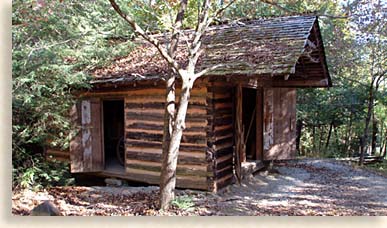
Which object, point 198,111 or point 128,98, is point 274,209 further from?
point 128,98

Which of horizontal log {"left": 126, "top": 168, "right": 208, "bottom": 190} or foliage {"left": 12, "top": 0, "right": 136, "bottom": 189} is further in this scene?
horizontal log {"left": 126, "top": 168, "right": 208, "bottom": 190}

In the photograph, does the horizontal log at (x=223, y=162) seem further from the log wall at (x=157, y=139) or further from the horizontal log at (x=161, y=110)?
the horizontal log at (x=161, y=110)

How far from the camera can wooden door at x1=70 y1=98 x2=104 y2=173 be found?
5277mm

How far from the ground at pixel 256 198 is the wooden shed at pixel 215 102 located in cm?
45

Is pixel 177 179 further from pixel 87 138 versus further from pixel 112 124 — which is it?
pixel 112 124

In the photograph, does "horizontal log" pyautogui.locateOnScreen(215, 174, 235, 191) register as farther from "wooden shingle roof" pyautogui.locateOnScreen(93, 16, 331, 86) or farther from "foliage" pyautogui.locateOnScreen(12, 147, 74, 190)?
"foliage" pyautogui.locateOnScreen(12, 147, 74, 190)

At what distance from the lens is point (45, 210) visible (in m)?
3.26

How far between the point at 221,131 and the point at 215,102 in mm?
463

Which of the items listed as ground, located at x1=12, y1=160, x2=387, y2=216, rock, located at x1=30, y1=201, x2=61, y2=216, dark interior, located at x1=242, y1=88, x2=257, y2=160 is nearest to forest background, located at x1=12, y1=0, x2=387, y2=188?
ground, located at x1=12, y1=160, x2=387, y2=216

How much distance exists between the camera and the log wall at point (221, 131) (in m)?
4.71

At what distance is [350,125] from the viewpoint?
6.15 meters

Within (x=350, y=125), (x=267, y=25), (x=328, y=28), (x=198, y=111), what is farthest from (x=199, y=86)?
(x=350, y=125)

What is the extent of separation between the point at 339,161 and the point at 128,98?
13.3ft

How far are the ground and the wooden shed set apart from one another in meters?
0.45
